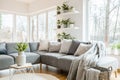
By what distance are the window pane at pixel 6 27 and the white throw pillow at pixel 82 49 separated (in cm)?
473

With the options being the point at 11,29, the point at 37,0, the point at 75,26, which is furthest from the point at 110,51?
the point at 11,29

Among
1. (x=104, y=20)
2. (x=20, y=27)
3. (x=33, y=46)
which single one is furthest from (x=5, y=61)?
(x=20, y=27)

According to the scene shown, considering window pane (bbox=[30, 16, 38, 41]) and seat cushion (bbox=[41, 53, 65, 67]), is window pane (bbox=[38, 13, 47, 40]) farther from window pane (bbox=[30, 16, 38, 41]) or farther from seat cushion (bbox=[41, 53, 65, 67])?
seat cushion (bbox=[41, 53, 65, 67])

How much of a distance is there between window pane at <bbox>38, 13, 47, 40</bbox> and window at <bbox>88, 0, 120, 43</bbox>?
9.14 ft

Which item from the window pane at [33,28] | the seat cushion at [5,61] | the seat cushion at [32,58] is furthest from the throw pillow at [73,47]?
the window pane at [33,28]

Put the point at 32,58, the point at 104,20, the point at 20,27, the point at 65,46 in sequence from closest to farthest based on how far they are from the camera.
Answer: the point at 32,58 → the point at 65,46 → the point at 104,20 → the point at 20,27

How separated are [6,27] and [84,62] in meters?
5.59

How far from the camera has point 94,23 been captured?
4844 millimetres

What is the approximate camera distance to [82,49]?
365 cm

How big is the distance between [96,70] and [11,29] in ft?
19.5

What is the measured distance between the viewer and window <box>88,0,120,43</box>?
4.29 metres

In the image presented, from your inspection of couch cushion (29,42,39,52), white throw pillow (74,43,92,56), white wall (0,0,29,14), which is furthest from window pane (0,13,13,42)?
white throw pillow (74,43,92,56)

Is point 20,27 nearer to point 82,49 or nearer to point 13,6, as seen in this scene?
point 13,6

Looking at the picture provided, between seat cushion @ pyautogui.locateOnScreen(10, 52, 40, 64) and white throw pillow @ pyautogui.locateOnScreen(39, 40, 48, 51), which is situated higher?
white throw pillow @ pyautogui.locateOnScreen(39, 40, 48, 51)
